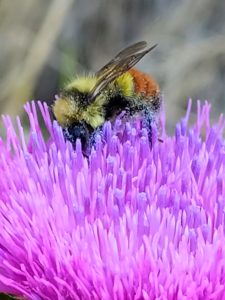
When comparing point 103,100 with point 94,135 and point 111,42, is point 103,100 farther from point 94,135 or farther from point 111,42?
point 111,42

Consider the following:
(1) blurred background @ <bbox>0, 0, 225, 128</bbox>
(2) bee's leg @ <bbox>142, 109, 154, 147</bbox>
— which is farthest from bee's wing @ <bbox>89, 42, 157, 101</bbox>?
(1) blurred background @ <bbox>0, 0, 225, 128</bbox>

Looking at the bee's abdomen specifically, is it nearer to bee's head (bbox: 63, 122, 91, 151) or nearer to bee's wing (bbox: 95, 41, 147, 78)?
bee's wing (bbox: 95, 41, 147, 78)

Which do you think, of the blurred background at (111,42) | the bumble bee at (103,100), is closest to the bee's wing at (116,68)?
the bumble bee at (103,100)

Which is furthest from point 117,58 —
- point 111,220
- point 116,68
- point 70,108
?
A: point 111,220

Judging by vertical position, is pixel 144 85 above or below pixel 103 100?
above

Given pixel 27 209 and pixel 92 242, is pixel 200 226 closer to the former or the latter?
pixel 92 242

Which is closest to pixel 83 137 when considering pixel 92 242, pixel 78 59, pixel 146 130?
pixel 146 130
